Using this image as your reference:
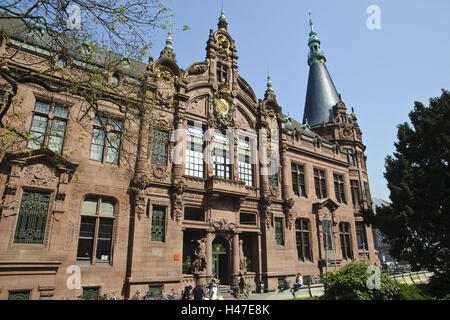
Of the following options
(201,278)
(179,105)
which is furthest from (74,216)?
(179,105)

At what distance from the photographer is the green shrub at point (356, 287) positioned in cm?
1091

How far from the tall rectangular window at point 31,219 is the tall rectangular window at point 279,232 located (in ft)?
58.0

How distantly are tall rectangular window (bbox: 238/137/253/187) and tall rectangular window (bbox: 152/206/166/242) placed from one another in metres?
7.98

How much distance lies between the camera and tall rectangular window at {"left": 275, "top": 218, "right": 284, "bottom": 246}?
85.9ft

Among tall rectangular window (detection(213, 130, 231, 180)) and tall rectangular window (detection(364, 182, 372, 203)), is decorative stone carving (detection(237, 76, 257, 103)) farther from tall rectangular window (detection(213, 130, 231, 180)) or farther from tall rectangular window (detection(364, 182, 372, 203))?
tall rectangular window (detection(364, 182, 372, 203))

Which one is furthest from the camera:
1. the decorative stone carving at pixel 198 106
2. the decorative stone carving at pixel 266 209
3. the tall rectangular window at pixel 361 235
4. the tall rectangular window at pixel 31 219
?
the tall rectangular window at pixel 361 235

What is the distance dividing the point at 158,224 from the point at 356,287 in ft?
42.7

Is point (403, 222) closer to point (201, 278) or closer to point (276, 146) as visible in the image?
point (276, 146)

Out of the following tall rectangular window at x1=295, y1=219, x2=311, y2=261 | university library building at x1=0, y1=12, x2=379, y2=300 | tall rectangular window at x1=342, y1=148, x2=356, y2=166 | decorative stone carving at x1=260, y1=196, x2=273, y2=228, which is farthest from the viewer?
tall rectangular window at x1=342, y1=148, x2=356, y2=166

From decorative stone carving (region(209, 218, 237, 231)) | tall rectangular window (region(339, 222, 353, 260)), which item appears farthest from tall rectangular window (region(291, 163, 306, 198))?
decorative stone carving (region(209, 218, 237, 231))

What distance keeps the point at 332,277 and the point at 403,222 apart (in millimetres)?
13924

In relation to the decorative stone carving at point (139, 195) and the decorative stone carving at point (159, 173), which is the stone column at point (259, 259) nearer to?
the decorative stone carving at point (159, 173)

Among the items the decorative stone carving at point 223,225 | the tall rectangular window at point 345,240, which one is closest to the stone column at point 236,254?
the decorative stone carving at point 223,225

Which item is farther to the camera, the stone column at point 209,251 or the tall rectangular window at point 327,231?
the tall rectangular window at point 327,231
